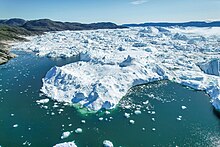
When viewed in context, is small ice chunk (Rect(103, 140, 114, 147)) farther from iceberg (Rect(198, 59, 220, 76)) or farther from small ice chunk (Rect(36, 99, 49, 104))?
iceberg (Rect(198, 59, 220, 76))

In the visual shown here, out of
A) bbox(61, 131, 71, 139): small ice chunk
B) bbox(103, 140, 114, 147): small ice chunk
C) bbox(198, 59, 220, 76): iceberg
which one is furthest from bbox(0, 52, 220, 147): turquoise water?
bbox(198, 59, 220, 76): iceberg

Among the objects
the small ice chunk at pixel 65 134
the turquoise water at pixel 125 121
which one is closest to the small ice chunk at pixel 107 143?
the turquoise water at pixel 125 121

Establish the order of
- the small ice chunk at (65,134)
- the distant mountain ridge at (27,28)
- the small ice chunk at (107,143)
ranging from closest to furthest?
the small ice chunk at (107,143) < the small ice chunk at (65,134) < the distant mountain ridge at (27,28)

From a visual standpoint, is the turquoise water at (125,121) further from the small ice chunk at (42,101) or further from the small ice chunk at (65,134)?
the small ice chunk at (42,101)

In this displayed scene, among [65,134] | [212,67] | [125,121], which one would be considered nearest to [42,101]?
[65,134]

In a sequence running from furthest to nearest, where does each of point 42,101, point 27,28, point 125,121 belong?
point 27,28
point 42,101
point 125,121

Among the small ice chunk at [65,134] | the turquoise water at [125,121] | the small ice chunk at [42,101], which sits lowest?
the turquoise water at [125,121]

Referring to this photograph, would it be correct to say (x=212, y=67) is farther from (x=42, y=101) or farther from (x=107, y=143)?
(x=42, y=101)

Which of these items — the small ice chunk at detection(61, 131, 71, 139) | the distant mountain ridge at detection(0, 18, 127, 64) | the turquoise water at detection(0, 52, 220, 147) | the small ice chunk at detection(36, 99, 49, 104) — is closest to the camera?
the turquoise water at detection(0, 52, 220, 147)
